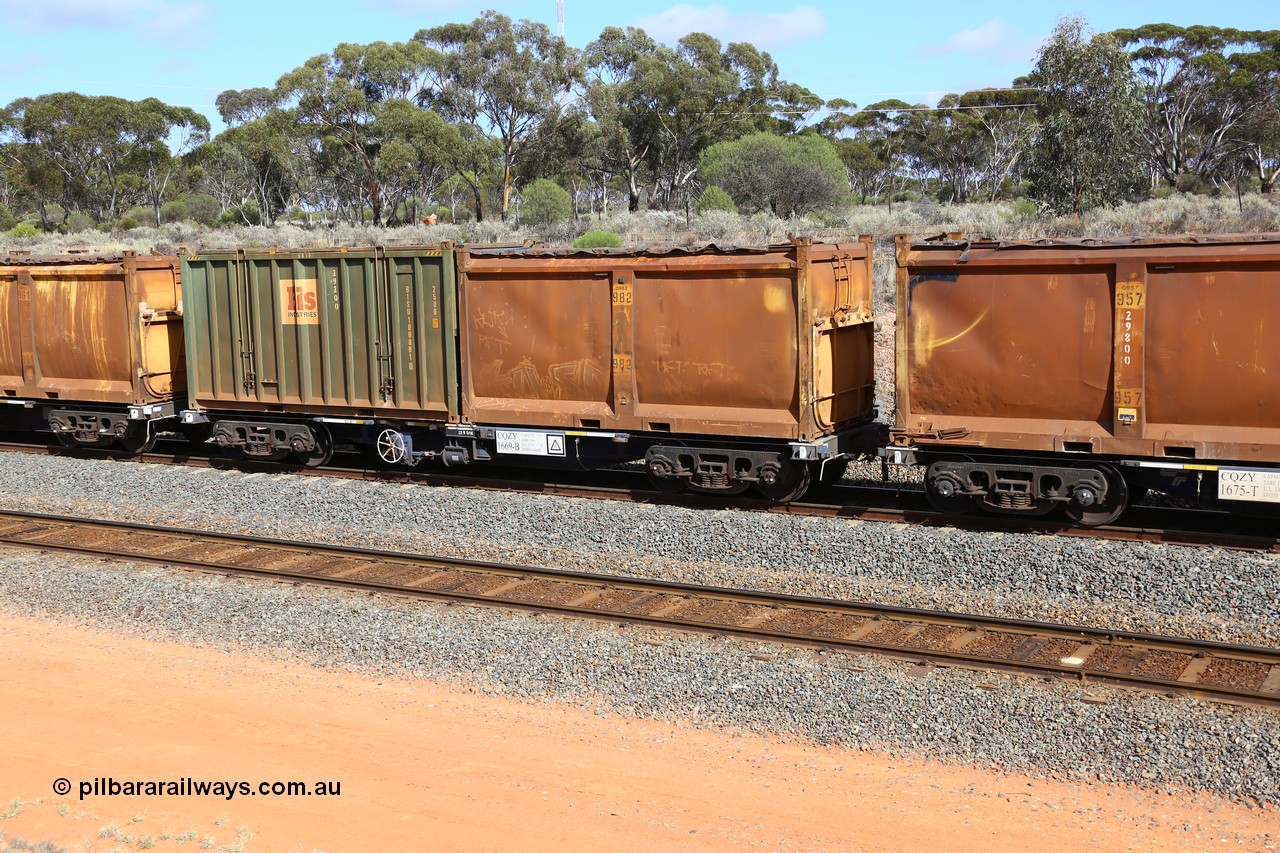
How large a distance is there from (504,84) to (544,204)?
43.3ft

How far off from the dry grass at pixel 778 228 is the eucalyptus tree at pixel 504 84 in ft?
29.4

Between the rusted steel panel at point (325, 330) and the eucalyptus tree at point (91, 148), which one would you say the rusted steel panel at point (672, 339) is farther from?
the eucalyptus tree at point (91, 148)

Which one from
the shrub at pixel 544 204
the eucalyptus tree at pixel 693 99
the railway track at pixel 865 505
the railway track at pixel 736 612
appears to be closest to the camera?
the railway track at pixel 736 612

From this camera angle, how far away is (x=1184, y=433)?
11742 mm

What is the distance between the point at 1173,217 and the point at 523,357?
24.9 m

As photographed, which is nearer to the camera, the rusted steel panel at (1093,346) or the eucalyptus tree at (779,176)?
the rusted steel panel at (1093,346)

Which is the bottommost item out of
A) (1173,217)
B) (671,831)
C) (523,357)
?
(671,831)

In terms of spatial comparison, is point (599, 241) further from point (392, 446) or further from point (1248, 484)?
point (1248, 484)

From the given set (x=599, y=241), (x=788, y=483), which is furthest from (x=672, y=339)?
(x=599, y=241)

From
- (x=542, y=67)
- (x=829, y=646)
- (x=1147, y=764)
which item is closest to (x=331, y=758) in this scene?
(x=829, y=646)

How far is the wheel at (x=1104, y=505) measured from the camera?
480 inches

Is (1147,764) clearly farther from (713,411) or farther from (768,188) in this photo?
(768,188)

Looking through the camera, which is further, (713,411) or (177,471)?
(177,471)

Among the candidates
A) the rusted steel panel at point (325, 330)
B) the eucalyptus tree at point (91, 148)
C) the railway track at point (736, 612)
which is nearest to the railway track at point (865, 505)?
the rusted steel panel at point (325, 330)
